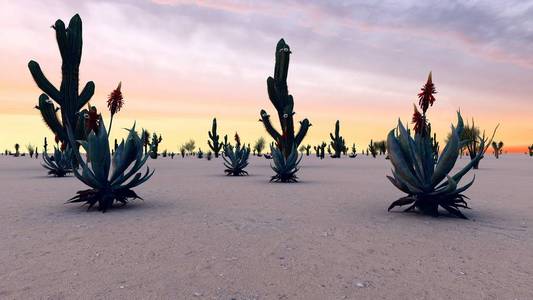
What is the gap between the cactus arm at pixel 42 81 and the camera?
20169mm

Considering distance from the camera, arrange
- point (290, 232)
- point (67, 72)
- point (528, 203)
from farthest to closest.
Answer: point (67, 72) < point (528, 203) < point (290, 232)

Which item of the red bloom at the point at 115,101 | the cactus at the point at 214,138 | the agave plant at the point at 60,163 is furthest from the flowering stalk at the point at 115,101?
the cactus at the point at 214,138

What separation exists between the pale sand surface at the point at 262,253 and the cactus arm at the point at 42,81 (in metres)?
15.7

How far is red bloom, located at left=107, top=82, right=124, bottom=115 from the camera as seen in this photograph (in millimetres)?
5773

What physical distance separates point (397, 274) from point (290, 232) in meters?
1.81

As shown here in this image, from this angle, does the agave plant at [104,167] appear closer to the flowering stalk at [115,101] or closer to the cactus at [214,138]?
the flowering stalk at [115,101]

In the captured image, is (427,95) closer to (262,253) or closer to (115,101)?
(262,253)

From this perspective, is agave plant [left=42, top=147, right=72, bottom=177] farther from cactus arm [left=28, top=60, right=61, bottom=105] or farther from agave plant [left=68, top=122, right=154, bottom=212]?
agave plant [left=68, top=122, right=154, bottom=212]

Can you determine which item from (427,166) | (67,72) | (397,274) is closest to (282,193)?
(427,166)

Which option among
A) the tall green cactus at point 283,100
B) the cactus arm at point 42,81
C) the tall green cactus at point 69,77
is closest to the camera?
the cactus arm at point 42,81

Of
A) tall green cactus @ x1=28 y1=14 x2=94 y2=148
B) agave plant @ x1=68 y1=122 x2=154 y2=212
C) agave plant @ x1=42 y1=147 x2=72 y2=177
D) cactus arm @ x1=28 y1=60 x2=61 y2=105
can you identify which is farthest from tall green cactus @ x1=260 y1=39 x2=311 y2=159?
agave plant @ x1=68 y1=122 x2=154 y2=212

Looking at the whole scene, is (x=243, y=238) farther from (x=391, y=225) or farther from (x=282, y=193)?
(x=282, y=193)

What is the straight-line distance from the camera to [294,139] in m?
23.0

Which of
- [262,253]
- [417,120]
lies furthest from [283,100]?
[262,253]
